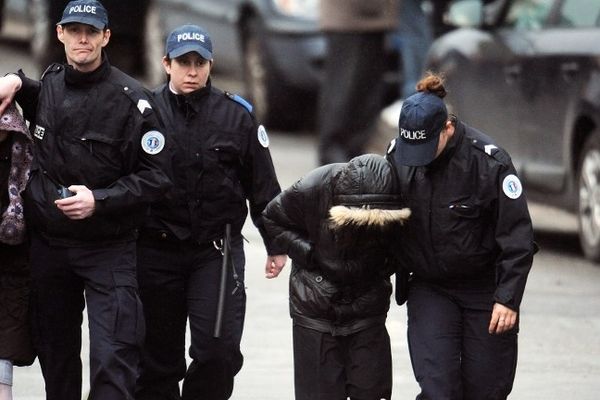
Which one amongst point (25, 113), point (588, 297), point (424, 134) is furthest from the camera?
point (588, 297)

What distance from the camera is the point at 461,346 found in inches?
293

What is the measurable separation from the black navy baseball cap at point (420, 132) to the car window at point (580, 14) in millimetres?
4776

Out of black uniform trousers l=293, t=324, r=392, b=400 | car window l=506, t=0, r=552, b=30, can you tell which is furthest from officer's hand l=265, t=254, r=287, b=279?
car window l=506, t=0, r=552, b=30

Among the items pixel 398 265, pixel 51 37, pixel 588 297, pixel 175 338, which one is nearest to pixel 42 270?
pixel 175 338

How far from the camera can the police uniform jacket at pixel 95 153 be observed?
7340 mm

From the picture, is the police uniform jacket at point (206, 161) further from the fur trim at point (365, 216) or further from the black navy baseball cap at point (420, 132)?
the black navy baseball cap at point (420, 132)

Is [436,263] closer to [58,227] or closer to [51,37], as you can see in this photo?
[58,227]

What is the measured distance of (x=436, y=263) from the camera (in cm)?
730

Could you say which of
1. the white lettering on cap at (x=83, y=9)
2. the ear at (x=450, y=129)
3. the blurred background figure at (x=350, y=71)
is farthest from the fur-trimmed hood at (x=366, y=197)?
the blurred background figure at (x=350, y=71)

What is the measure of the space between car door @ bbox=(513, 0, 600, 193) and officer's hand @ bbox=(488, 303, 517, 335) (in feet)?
14.9

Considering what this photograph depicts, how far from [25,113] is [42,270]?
0.61 meters

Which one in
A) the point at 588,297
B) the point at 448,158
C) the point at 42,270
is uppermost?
the point at 448,158

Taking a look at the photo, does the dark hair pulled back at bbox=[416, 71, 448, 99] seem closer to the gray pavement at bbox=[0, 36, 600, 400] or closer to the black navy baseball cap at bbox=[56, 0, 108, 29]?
the black navy baseball cap at bbox=[56, 0, 108, 29]

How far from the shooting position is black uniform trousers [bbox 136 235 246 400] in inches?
307
